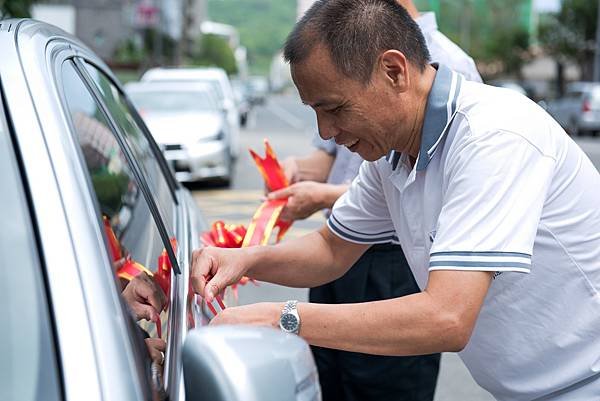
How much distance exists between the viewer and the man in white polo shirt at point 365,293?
122 inches

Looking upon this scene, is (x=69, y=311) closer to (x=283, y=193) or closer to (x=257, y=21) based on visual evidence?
(x=283, y=193)

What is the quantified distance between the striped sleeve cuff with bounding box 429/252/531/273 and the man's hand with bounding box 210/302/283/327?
0.30m

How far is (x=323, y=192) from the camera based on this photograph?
3084 mm

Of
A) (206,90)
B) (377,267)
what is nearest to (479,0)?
(206,90)

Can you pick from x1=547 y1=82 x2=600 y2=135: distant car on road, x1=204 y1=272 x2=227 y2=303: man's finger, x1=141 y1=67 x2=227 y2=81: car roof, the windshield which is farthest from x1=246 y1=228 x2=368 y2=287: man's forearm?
x1=547 y1=82 x2=600 y2=135: distant car on road

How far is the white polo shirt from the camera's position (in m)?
1.70

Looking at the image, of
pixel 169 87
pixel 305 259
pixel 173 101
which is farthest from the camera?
pixel 169 87

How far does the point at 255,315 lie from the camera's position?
176 cm

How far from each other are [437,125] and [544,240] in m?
0.31

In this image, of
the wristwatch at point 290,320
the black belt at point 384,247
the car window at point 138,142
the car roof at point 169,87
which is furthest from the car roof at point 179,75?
the wristwatch at point 290,320

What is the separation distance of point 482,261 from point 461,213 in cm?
10

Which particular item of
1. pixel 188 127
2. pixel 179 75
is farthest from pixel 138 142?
pixel 179 75

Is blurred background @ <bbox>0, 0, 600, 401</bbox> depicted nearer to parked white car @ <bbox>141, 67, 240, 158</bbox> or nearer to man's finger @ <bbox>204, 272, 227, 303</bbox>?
parked white car @ <bbox>141, 67, 240, 158</bbox>

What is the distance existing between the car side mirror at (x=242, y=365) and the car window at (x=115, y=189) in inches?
12.5
